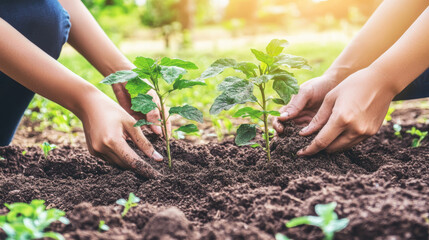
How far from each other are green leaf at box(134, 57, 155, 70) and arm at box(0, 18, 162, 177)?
0.73 feet

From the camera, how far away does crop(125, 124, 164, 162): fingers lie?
173 cm

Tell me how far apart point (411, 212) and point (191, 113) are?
933 mm

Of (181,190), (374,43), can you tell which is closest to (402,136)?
(374,43)

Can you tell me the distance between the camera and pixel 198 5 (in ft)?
81.0

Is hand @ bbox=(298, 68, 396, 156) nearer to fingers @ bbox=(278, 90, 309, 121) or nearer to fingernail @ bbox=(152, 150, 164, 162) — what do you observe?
fingers @ bbox=(278, 90, 309, 121)

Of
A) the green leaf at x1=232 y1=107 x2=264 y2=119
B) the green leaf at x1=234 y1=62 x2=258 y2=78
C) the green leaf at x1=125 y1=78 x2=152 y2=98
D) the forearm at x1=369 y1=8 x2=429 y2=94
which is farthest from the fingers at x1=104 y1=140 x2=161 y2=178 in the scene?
the forearm at x1=369 y1=8 x2=429 y2=94

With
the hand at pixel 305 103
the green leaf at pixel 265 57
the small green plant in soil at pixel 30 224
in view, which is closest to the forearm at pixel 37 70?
the small green plant in soil at pixel 30 224

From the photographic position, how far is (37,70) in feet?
5.52

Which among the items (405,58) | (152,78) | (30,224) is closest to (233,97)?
(152,78)

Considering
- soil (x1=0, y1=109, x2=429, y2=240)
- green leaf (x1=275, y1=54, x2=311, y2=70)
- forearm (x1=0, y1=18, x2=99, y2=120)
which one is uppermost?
forearm (x1=0, y1=18, x2=99, y2=120)

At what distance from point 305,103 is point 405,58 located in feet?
1.77

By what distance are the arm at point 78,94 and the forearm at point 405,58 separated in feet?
3.63

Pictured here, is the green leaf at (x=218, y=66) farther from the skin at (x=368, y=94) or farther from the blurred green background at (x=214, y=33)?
the blurred green background at (x=214, y=33)

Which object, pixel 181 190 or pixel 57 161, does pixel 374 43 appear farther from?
pixel 57 161
